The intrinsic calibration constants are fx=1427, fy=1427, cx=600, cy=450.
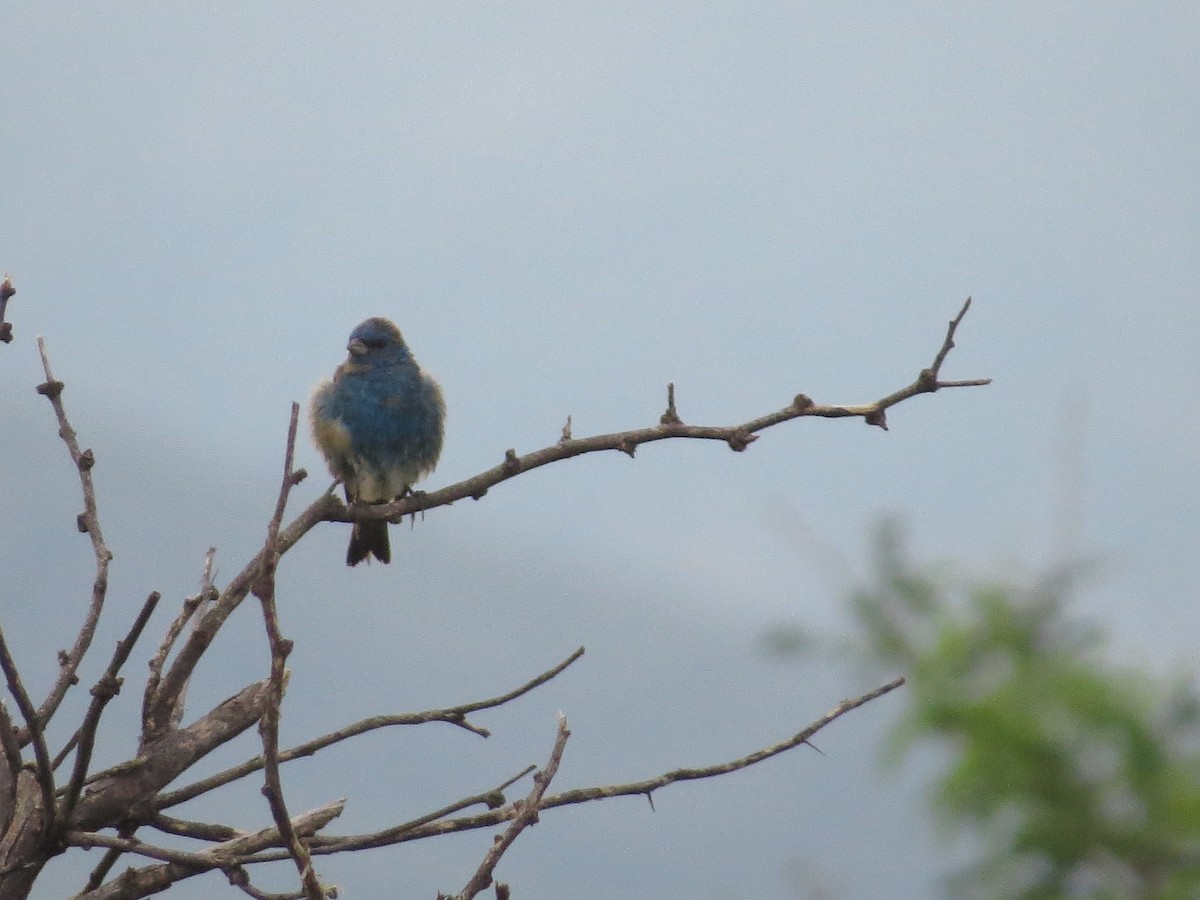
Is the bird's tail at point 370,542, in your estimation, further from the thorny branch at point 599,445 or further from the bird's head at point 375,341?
the thorny branch at point 599,445

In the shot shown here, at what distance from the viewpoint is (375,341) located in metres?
8.02

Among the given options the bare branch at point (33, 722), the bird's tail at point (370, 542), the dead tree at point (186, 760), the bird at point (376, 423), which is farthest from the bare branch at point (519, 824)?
the bird's tail at point (370, 542)

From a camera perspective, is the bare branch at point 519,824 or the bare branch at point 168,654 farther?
the bare branch at point 168,654

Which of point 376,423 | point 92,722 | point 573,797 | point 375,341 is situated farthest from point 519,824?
point 375,341

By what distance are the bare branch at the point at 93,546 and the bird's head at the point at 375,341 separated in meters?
3.90

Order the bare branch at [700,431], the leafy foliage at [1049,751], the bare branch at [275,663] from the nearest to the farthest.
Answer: the leafy foliage at [1049,751] < the bare branch at [275,663] < the bare branch at [700,431]

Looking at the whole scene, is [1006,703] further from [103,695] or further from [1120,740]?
[103,695]

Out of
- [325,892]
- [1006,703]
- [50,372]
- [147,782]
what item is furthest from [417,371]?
[1006,703]

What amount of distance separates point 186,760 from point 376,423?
3.99 m

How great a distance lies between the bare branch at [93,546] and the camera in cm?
341

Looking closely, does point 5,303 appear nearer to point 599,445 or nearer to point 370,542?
point 599,445

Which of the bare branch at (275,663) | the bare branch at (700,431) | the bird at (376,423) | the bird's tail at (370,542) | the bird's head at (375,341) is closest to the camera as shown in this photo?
the bare branch at (275,663)

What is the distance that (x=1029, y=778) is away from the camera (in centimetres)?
110

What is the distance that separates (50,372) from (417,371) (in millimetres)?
3901
